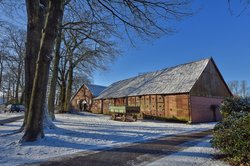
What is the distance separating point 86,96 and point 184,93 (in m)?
23.8

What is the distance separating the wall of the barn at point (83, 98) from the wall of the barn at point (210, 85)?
873 inches

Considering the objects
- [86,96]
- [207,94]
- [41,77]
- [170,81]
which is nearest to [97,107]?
[86,96]

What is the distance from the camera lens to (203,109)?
71.1 feet

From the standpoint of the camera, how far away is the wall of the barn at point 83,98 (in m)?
38.9

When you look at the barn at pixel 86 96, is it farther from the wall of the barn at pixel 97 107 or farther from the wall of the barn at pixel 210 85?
the wall of the barn at pixel 210 85

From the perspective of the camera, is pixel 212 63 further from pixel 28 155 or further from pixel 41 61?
pixel 28 155

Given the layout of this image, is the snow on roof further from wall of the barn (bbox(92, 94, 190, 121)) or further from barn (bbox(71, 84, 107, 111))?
wall of the barn (bbox(92, 94, 190, 121))

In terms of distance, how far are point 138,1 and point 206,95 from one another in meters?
17.0

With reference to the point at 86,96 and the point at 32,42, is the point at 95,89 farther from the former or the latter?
the point at 32,42

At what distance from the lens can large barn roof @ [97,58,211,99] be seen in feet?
70.8

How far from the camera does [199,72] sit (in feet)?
71.7

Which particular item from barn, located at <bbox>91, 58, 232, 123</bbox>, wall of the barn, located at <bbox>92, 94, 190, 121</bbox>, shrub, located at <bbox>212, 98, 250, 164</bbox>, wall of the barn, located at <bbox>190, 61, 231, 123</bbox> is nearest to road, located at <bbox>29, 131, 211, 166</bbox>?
shrub, located at <bbox>212, 98, 250, 164</bbox>

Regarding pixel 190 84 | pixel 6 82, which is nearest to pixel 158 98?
pixel 190 84

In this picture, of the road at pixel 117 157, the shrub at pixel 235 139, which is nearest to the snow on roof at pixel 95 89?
the road at pixel 117 157
